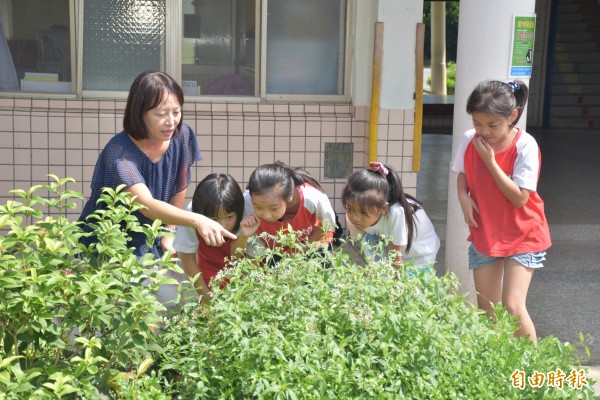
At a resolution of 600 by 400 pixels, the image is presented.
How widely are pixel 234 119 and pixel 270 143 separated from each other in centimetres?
36

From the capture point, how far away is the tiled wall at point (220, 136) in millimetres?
7168

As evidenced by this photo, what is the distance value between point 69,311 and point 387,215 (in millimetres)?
1887

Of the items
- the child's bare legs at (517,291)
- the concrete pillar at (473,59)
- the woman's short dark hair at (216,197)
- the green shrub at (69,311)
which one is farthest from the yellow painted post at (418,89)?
the green shrub at (69,311)

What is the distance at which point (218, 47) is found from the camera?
7.60 metres

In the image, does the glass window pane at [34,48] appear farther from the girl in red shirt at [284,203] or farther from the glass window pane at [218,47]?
the girl in red shirt at [284,203]

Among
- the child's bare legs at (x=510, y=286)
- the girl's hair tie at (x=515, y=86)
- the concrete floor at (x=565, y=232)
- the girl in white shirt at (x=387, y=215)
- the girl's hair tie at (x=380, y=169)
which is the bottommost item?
the concrete floor at (x=565, y=232)

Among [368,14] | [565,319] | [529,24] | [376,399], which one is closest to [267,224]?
[376,399]

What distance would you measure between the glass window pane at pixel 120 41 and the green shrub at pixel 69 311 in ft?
14.1

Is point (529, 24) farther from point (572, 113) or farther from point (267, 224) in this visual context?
point (572, 113)

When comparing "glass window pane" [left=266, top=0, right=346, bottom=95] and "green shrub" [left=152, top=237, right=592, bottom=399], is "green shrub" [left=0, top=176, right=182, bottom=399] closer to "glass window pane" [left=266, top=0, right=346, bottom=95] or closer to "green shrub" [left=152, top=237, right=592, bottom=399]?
"green shrub" [left=152, top=237, right=592, bottom=399]

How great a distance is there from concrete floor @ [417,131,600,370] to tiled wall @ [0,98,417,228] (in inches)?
44.7

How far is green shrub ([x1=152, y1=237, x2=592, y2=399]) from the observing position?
290 cm

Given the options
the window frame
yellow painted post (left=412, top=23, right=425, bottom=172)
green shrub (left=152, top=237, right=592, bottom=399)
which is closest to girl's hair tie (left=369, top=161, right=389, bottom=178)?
green shrub (left=152, top=237, right=592, bottom=399)

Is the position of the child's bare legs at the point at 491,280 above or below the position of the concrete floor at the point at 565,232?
above
